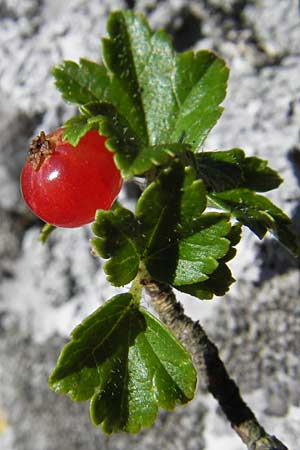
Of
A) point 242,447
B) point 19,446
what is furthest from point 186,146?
point 19,446

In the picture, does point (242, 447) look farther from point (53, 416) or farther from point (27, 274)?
point (27, 274)

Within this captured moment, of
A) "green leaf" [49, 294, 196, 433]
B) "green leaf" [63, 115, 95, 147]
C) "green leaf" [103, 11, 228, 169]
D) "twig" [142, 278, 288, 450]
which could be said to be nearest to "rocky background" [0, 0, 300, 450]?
"twig" [142, 278, 288, 450]

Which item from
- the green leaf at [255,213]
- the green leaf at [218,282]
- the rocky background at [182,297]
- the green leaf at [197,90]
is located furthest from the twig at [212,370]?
the rocky background at [182,297]

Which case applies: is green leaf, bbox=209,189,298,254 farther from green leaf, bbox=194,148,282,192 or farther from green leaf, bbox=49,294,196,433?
green leaf, bbox=49,294,196,433

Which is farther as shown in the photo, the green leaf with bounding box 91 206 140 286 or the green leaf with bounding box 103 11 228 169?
the green leaf with bounding box 103 11 228 169

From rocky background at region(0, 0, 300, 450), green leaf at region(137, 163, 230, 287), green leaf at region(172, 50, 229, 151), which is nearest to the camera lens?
green leaf at region(137, 163, 230, 287)

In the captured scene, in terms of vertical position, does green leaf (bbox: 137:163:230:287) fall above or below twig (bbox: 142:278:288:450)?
above

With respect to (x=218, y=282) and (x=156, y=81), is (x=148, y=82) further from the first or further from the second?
(x=218, y=282)
